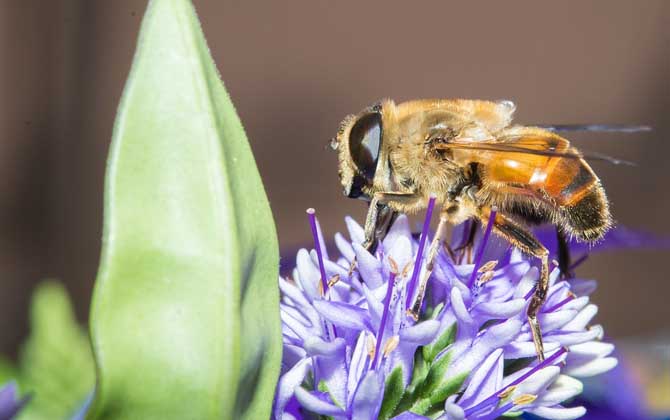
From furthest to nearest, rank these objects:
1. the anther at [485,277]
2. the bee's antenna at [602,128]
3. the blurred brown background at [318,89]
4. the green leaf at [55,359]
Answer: the blurred brown background at [318,89] < the green leaf at [55,359] < the bee's antenna at [602,128] < the anther at [485,277]

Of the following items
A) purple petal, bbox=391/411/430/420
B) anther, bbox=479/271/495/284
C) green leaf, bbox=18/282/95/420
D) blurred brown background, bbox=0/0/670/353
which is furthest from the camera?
blurred brown background, bbox=0/0/670/353

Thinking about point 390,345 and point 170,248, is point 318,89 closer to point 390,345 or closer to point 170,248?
point 390,345

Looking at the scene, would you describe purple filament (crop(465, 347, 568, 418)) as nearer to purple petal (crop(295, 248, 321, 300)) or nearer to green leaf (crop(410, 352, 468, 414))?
green leaf (crop(410, 352, 468, 414))

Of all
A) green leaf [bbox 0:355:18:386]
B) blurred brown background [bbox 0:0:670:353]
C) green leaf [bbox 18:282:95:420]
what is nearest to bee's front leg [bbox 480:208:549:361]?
green leaf [bbox 18:282:95:420]

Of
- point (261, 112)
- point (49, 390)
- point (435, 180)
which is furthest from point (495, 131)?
point (261, 112)

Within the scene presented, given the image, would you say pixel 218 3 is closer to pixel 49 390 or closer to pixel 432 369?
pixel 49 390

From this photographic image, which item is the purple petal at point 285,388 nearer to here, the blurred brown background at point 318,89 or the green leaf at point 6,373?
the green leaf at point 6,373

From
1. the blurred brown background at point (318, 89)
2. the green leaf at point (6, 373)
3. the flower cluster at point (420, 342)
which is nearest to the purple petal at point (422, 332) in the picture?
the flower cluster at point (420, 342)
